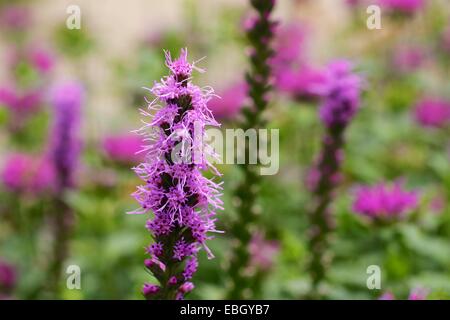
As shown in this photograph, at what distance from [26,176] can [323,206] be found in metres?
1.77

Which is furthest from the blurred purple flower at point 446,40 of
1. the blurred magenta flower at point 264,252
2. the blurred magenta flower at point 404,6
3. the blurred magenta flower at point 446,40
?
the blurred magenta flower at point 264,252

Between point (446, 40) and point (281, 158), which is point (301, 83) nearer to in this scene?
point (281, 158)

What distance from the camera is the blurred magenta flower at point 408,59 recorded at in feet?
17.3

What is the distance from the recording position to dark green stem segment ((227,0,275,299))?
281 centimetres

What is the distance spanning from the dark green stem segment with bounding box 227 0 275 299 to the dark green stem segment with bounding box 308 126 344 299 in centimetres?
31

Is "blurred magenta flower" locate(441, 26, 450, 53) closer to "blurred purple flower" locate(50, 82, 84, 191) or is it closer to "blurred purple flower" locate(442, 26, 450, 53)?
"blurred purple flower" locate(442, 26, 450, 53)

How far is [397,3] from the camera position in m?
4.77

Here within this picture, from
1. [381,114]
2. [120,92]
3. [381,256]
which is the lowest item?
[381,256]

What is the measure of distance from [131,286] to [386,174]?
5.46ft

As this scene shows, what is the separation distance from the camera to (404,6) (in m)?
4.76

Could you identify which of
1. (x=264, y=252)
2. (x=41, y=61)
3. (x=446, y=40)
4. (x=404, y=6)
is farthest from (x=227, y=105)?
(x=446, y=40)

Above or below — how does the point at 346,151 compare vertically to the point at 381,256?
above
